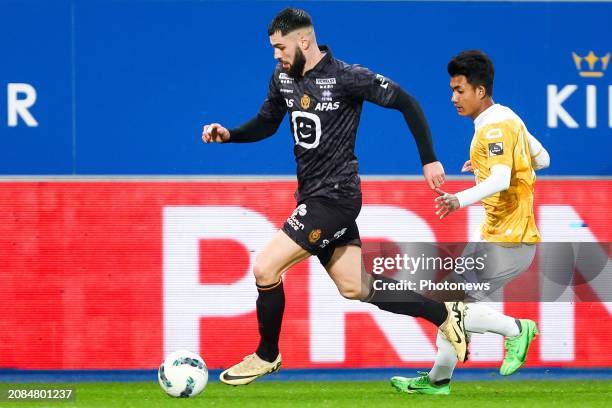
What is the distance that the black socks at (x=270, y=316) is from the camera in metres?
7.57

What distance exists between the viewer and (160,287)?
931cm

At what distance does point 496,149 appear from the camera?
7.43m

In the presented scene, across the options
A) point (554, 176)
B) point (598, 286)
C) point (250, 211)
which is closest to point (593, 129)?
point (554, 176)

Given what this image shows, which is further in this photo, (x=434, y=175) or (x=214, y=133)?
(x=214, y=133)

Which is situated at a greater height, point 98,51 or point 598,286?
point 98,51

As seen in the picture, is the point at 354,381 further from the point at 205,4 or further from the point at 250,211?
the point at 205,4

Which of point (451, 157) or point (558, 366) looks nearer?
point (558, 366)

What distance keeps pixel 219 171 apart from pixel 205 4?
1.14 m

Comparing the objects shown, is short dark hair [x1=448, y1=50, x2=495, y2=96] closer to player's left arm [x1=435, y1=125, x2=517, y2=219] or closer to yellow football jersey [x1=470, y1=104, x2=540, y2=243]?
yellow football jersey [x1=470, y1=104, x2=540, y2=243]

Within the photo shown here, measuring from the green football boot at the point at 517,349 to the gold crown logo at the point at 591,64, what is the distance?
2.86m

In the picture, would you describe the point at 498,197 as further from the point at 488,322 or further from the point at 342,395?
the point at 342,395

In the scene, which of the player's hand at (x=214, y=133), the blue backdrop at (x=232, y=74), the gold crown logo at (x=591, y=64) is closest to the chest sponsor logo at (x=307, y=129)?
the player's hand at (x=214, y=133)

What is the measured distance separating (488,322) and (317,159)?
1.24m

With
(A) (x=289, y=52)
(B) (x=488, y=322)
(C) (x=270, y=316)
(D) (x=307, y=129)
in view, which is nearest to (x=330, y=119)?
(D) (x=307, y=129)
